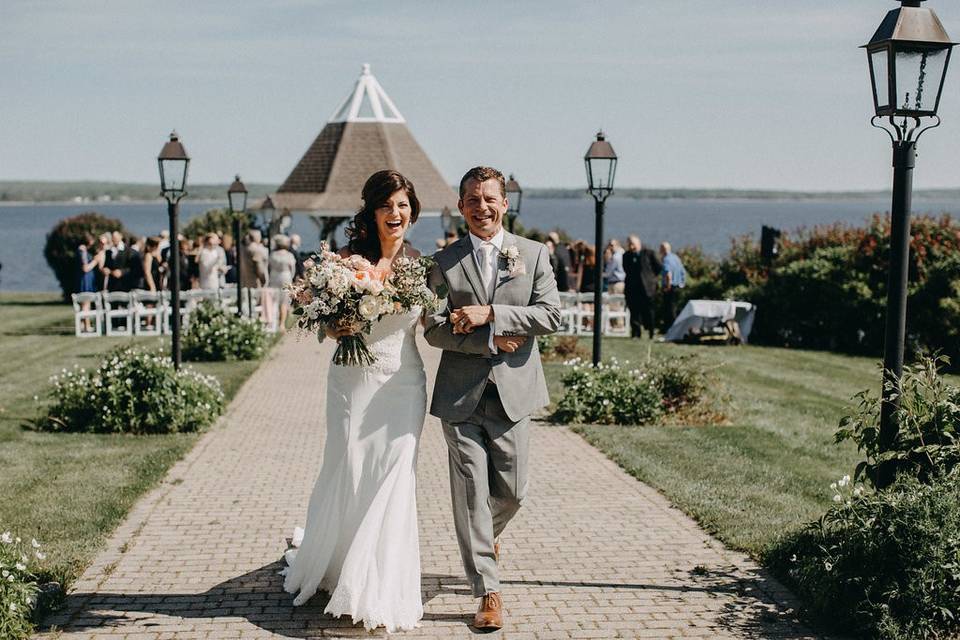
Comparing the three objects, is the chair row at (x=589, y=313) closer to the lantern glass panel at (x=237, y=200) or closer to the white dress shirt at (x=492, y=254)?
the lantern glass panel at (x=237, y=200)

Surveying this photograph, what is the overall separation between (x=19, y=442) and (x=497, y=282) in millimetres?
6692

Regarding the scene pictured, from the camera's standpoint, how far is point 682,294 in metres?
23.7

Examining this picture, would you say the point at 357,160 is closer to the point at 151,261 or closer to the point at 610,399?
the point at 151,261

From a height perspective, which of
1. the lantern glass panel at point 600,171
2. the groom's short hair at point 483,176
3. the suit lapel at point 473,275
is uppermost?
the lantern glass panel at point 600,171

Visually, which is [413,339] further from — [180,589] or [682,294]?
[682,294]

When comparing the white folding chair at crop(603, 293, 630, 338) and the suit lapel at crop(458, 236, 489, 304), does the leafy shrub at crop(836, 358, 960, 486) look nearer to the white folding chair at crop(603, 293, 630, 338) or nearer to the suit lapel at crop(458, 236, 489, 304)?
the suit lapel at crop(458, 236, 489, 304)

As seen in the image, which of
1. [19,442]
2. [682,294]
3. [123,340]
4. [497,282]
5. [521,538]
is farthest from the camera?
[682,294]

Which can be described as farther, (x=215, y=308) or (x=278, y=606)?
(x=215, y=308)

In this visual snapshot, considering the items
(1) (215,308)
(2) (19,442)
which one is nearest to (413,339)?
(2) (19,442)

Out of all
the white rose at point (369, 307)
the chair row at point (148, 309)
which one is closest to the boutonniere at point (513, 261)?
the white rose at point (369, 307)

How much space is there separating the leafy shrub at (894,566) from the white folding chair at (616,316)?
15.9 meters

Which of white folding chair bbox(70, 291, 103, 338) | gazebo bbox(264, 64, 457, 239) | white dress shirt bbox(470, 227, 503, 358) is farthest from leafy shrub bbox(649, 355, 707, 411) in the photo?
gazebo bbox(264, 64, 457, 239)

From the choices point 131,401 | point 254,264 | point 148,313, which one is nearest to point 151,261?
point 148,313

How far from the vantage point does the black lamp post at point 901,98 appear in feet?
18.7
